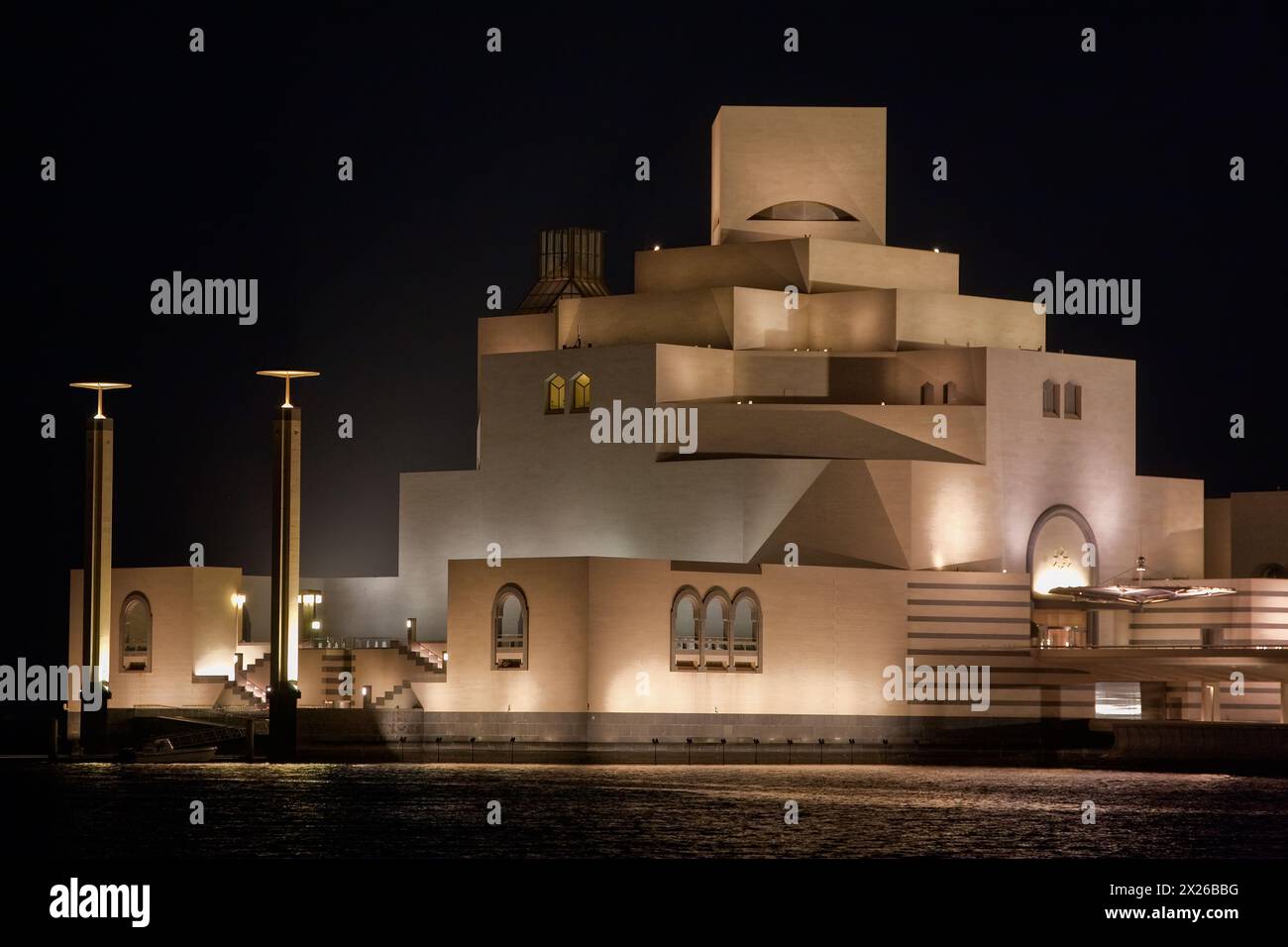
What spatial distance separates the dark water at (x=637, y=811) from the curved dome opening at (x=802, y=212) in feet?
64.5

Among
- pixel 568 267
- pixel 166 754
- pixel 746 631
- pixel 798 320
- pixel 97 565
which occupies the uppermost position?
pixel 568 267

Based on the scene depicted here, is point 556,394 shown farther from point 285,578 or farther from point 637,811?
point 637,811

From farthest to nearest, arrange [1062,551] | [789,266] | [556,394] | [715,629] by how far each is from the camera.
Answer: [789,266] < [1062,551] < [556,394] < [715,629]

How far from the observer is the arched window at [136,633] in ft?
222

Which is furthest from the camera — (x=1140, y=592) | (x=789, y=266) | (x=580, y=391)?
(x=789, y=266)

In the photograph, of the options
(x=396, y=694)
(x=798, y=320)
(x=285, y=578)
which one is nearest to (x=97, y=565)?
(x=285, y=578)

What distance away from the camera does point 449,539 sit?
7056 cm

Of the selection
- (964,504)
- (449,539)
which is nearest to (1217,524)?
(964,504)

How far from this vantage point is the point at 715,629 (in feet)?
204

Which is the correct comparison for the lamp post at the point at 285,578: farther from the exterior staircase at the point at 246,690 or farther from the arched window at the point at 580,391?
the arched window at the point at 580,391

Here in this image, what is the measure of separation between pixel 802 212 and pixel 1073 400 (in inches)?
398

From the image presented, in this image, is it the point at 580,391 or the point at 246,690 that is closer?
the point at 246,690

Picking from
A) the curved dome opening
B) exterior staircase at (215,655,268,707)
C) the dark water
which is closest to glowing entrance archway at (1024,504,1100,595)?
the dark water
